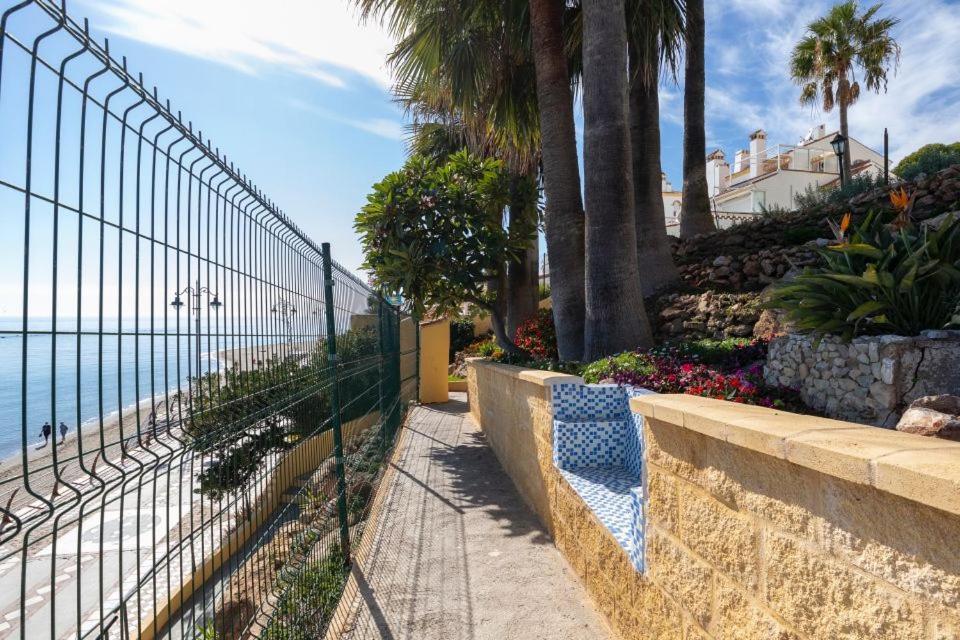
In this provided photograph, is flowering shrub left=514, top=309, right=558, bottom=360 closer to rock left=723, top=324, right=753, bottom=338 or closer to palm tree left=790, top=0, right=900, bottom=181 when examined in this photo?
rock left=723, top=324, right=753, bottom=338

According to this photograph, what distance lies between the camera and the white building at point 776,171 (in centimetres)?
2761

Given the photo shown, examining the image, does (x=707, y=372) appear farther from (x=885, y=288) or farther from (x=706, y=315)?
(x=706, y=315)

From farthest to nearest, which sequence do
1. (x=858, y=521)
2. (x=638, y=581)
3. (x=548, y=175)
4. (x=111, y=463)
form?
(x=548, y=175) → (x=638, y=581) → (x=111, y=463) → (x=858, y=521)

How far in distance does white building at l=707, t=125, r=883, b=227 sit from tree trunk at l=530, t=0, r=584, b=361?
53.9ft

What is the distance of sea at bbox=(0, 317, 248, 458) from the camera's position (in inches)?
49.2

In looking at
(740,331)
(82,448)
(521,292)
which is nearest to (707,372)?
(740,331)

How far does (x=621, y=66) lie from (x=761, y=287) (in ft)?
10.2

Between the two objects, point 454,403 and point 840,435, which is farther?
point 454,403

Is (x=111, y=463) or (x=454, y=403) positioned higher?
(x=111, y=463)

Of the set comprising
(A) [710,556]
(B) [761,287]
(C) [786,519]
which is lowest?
(A) [710,556]

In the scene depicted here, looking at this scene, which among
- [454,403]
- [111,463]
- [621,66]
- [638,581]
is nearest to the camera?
[111,463]

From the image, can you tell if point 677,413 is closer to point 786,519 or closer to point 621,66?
point 786,519

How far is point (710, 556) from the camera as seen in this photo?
2084 mm

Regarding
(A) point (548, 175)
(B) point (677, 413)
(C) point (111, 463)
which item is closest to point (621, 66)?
(A) point (548, 175)
